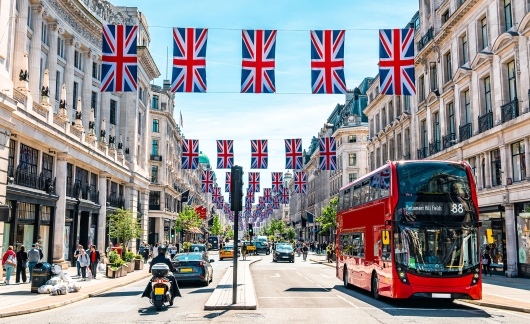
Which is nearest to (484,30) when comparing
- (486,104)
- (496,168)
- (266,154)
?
(486,104)

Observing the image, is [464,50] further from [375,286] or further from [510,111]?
[375,286]

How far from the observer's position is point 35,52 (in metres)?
32.5

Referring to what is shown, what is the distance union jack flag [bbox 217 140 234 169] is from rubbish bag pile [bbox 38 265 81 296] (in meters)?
22.8

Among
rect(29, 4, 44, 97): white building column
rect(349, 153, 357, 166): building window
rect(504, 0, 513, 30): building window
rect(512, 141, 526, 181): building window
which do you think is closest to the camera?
rect(512, 141, 526, 181): building window

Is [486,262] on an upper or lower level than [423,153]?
lower

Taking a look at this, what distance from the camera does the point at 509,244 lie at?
3014cm

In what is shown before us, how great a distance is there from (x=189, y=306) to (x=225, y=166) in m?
26.9

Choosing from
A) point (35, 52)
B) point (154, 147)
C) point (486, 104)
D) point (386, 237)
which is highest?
point (154, 147)

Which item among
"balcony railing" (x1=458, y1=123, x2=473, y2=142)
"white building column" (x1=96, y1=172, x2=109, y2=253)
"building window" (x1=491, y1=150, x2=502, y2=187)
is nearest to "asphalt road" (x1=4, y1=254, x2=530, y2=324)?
"building window" (x1=491, y1=150, x2=502, y2=187)

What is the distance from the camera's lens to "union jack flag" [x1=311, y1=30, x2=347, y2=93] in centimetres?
2091

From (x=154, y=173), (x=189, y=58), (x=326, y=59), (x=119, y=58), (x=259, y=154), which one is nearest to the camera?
(x=189, y=58)

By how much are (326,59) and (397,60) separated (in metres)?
2.88

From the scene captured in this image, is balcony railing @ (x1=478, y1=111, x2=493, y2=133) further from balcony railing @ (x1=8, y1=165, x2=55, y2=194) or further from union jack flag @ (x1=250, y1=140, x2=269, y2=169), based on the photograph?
balcony railing @ (x1=8, y1=165, x2=55, y2=194)

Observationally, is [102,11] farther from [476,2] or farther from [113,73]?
[476,2]
